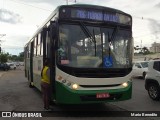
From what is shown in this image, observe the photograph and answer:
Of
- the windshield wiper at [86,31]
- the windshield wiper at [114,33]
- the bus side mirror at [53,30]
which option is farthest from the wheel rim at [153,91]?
the bus side mirror at [53,30]

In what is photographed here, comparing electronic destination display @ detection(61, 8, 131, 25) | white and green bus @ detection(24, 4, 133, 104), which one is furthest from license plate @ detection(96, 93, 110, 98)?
electronic destination display @ detection(61, 8, 131, 25)

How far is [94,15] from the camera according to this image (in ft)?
34.9

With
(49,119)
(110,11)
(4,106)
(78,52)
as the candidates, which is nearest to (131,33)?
(110,11)

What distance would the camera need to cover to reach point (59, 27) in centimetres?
1010

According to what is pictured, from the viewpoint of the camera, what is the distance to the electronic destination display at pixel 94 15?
1034 cm

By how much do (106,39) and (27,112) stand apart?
146 inches

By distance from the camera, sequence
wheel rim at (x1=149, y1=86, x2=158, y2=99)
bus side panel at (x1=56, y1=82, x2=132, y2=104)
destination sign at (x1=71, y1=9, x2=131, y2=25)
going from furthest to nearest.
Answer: wheel rim at (x1=149, y1=86, x2=158, y2=99), destination sign at (x1=71, y1=9, x2=131, y2=25), bus side panel at (x1=56, y1=82, x2=132, y2=104)

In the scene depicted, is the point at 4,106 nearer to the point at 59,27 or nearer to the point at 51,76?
the point at 51,76

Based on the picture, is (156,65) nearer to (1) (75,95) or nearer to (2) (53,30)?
(1) (75,95)

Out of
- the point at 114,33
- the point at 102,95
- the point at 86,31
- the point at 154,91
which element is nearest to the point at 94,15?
the point at 86,31

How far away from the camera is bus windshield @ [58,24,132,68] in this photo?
1000 cm

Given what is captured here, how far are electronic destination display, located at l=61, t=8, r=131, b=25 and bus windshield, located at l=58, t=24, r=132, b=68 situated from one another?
0.32 metres

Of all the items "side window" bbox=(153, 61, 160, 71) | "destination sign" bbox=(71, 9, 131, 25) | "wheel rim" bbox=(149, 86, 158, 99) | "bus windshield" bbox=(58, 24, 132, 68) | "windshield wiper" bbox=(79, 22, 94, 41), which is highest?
"destination sign" bbox=(71, 9, 131, 25)

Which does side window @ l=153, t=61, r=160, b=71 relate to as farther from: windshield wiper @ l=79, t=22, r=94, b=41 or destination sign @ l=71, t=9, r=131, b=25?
windshield wiper @ l=79, t=22, r=94, b=41
